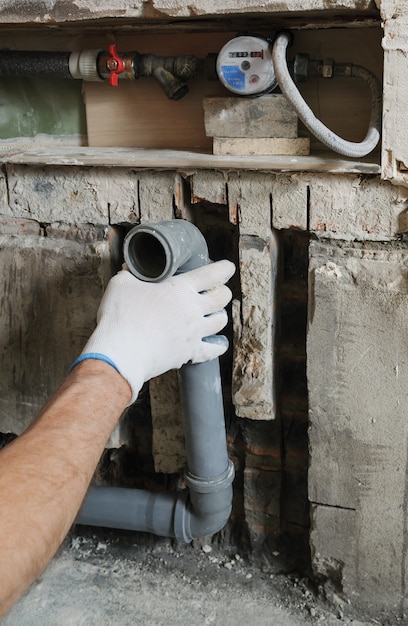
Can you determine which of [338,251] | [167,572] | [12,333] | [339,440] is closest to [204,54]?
[338,251]

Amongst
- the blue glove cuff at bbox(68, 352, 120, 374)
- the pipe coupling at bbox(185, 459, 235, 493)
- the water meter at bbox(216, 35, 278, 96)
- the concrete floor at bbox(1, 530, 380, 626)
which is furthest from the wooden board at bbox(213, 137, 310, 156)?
the concrete floor at bbox(1, 530, 380, 626)

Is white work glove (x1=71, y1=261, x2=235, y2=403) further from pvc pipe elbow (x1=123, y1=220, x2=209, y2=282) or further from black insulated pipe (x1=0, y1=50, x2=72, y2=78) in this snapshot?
black insulated pipe (x1=0, y1=50, x2=72, y2=78)

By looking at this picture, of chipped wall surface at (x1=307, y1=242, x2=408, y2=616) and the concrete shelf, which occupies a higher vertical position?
the concrete shelf

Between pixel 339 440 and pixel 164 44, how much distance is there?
3.52 ft

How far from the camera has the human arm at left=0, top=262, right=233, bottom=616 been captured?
1087 mm

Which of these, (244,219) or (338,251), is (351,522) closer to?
(338,251)

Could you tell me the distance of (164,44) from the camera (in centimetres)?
175

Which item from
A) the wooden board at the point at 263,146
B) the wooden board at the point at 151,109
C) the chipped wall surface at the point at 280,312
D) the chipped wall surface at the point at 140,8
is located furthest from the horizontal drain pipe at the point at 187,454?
the chipped wall surface at the point at 140,8

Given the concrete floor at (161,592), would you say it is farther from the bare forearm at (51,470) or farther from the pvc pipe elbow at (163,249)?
the pvc pipe elbow at (163,249)

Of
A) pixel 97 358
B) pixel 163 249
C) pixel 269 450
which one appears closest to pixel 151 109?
pixel 163 249

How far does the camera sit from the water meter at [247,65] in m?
1.53

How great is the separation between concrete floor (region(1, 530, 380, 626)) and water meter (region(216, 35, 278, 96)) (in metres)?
1.33

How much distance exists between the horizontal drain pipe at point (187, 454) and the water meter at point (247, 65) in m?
0.33

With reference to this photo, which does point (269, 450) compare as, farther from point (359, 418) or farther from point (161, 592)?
point (161, 592)
